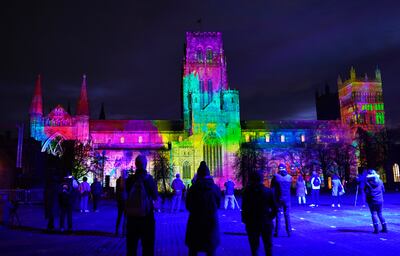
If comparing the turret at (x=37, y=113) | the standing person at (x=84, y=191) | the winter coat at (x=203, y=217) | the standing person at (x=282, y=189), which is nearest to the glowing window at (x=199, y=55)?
the turret at (x=37, y=113)

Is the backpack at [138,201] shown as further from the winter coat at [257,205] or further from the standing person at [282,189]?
the standing person at [282,189]

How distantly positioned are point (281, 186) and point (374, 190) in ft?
9.85

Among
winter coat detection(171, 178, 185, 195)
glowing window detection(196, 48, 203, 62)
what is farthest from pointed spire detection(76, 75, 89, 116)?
winter coat detection(171, 178, 185, 195)

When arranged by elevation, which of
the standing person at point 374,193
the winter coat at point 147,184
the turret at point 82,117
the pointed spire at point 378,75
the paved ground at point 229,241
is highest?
the pointed spire at point 378,75

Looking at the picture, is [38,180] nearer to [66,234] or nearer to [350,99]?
[66,234]

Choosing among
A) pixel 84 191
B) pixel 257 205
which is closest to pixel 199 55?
pixel 84 191

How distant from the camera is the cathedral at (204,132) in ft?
266

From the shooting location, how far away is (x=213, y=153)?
82.2 metres

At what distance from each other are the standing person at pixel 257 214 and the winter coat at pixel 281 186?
359 cm

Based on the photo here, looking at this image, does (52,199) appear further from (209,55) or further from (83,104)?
(209,55)

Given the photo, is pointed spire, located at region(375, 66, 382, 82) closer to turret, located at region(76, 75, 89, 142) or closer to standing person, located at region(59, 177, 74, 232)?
turret, located at region(76, 75, 89, 142)

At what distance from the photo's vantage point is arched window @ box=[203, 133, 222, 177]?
80938mm

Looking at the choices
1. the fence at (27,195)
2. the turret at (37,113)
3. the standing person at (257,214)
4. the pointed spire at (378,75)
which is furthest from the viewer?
the pointed spire at (378,75)

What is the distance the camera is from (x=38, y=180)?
42.4 metres
